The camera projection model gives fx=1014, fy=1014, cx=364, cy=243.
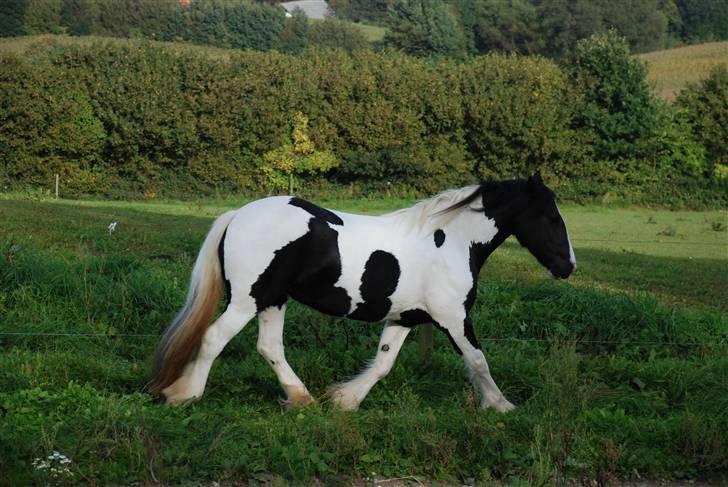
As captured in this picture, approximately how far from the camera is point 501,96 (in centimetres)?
3925

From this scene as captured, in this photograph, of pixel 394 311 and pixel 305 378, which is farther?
pixel 305 378

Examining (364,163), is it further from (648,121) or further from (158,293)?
(158,293)

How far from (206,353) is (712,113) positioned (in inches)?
1441

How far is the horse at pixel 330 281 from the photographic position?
7.01 meters

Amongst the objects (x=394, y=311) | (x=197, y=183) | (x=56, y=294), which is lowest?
(x=197, y=183)

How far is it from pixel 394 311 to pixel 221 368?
1.53 meters

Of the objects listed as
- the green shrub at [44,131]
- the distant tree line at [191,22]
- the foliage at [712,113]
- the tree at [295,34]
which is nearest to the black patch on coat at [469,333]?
the green shrub at [44,131]

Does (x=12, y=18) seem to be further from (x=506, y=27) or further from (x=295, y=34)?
(x=506, y=27)

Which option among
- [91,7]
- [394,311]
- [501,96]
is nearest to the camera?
[394,311]

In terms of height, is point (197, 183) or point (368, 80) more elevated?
point (368, 80)

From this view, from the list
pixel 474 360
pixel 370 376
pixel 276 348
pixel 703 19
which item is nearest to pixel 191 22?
pixel 703 19

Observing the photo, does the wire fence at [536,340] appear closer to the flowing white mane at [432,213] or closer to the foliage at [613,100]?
the flowing white mane at [432,213]

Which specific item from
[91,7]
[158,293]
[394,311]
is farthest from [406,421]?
[91,7]

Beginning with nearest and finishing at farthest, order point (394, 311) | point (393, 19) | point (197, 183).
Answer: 1. point (394, 311)
2. point (197, 183)
3. point (393, 19)
